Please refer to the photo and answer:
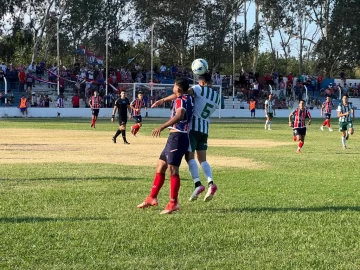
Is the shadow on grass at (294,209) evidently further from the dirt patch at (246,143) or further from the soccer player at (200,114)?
the dirt patch at (246,143)

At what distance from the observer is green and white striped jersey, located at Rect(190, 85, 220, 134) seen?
9.75m

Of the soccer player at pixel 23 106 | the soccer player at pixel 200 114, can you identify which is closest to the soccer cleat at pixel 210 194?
the soccer player at pixel 200 114

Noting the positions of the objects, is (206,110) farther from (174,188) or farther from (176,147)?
(174,188)

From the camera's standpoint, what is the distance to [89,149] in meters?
20.2

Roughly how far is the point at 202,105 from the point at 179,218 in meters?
1.96

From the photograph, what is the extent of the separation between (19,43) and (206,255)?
6199 centimetres

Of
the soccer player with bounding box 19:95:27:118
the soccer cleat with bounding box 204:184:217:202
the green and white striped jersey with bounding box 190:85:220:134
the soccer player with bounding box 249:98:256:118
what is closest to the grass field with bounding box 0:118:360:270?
the soccer cleat with bounding box 204:184:217:202

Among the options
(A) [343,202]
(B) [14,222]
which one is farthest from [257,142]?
(B) [14,222]

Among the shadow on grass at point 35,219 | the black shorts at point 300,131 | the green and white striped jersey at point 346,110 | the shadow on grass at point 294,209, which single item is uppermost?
the green and white striped jersey at point 346,110

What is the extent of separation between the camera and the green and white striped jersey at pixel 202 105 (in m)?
9.75

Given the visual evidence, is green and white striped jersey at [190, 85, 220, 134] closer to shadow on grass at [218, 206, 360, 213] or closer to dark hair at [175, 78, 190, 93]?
dark hair at [175, 78, 190, 93]

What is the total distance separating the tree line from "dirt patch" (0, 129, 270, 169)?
37.6m

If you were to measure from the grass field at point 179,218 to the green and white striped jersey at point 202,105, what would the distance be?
112 centimetres

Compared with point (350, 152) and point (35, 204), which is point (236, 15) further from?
point (35, 204)
